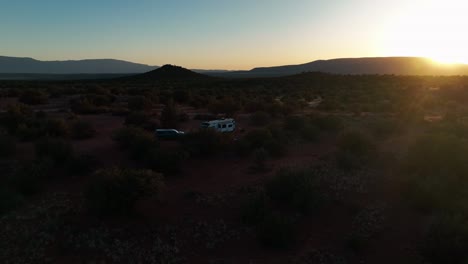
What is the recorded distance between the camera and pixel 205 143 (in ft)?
77.9

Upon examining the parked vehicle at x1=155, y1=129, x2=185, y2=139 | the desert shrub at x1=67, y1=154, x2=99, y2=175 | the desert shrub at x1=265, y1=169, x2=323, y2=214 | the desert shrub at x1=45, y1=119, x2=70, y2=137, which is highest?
the desert shrub at x1=45, y1=119, x2=70, y2=137

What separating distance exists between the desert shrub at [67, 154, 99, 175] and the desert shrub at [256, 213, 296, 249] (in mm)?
9551

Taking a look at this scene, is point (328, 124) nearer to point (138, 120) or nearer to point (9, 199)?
point (138, 120)

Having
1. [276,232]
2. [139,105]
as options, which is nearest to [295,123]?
[276,232]

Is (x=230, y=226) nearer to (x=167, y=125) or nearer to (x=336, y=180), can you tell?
(x=336, y=180)

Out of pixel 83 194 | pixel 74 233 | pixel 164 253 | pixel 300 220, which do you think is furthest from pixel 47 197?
pixel 300 220

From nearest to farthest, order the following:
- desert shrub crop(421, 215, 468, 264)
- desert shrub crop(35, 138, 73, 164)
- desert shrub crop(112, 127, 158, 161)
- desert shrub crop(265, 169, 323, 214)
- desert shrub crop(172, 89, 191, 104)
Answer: desert shrub crop(421, 215, 468, 264) → desert shrub crop(265, 169, 323, 214) → desert shrub crop(35, 138, 73, 164) → desert shrub crop(112, 127, 158, 161) → desert shrub crop(172, 89, 191, 104)

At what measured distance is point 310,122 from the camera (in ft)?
101

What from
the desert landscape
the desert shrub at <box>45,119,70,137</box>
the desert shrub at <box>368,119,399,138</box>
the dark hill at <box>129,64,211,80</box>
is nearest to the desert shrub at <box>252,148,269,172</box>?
the desert landscape

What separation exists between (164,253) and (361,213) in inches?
314

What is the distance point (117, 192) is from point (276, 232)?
6135 mm

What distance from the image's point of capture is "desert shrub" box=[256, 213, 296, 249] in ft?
49.0

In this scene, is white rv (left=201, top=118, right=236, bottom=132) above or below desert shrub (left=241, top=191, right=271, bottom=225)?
above

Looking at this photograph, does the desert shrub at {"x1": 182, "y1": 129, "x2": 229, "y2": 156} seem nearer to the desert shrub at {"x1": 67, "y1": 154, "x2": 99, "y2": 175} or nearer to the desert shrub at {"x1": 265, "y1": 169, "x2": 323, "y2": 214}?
the desert shrub at {"x1": 67, "y1": 154, "x2": 99, "y2": 175}
